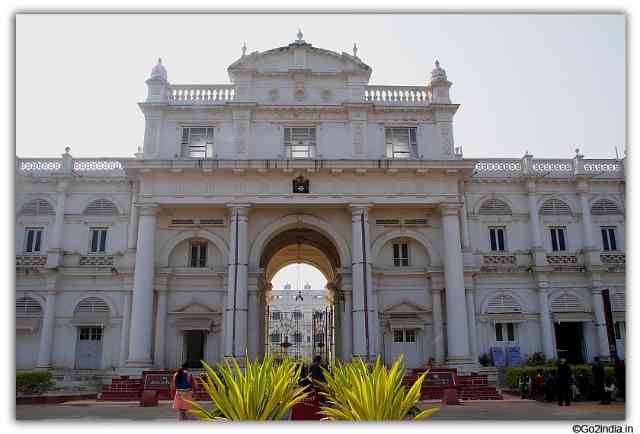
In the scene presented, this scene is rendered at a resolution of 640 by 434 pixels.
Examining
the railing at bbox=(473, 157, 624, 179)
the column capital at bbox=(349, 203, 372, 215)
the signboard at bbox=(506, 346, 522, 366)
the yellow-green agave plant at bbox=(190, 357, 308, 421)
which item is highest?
the railing at bbox=(473, 157, 624, 179)

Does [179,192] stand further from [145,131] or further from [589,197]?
[589,197]

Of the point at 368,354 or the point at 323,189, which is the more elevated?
the point at 323,189

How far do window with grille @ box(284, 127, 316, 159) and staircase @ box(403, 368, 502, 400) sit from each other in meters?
10.6

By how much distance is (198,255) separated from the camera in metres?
24.9

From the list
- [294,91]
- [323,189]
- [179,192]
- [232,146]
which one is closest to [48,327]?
[179,192]

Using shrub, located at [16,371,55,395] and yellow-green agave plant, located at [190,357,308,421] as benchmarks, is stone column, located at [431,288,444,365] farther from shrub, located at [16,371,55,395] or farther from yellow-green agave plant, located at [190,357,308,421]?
yellow-green agave plant, located at [190,357,308,421]

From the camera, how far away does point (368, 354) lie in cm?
2167

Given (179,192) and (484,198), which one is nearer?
(179,192)

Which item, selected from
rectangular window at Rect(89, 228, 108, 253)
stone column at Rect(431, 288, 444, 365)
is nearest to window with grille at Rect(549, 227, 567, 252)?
stone column at Rect(431, 288, 444, 365)

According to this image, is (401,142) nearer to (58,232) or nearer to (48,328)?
(58,232)

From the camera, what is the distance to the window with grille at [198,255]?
81.3 ft

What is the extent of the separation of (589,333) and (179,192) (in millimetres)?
19860

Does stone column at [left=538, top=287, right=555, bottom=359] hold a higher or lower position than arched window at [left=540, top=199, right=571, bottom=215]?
lower

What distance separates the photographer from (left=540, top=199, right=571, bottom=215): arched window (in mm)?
26891
